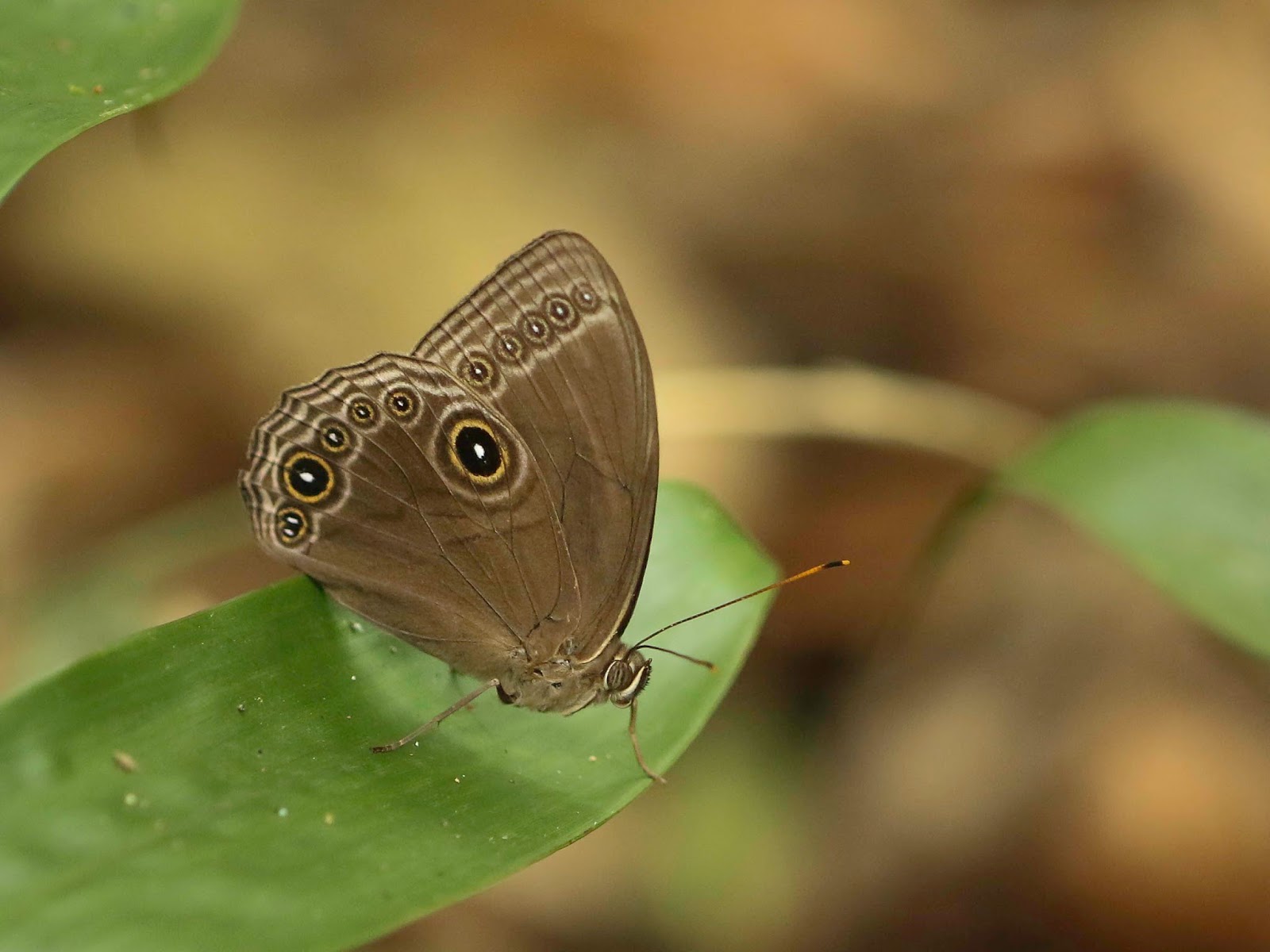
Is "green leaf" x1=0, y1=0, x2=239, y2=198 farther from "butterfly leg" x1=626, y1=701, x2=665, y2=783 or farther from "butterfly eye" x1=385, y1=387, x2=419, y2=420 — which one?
"butterfly leg" x1=626, y1=701, x2=665, y2=783

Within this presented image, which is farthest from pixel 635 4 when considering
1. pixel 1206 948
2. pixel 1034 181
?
pixel 1206 948

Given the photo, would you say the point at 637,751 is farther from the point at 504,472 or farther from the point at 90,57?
the point at 90,57

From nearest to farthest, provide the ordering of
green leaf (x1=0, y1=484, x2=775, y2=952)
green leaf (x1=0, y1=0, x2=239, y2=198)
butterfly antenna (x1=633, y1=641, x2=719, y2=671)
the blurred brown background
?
1. green leaf (x1=0, y1=484, x2=775, y2=952)
2. green leaf (x1=0, y1=0, x2=239, y2=198)
3. butterfly antenna (x1=633, y1=641, x2=719, y2=671)
4. the blurred brown background

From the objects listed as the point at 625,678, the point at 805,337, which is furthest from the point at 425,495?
the point at 805,337

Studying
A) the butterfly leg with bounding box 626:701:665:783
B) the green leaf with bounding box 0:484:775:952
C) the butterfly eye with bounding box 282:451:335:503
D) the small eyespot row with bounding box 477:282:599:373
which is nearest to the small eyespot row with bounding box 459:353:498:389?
the small eyespot row with bounding box 477:282:599:373

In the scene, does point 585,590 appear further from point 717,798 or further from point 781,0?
point 781,0

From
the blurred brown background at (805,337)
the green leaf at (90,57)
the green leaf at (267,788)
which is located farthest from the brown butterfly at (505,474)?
the blurred brown background at (805,337)
